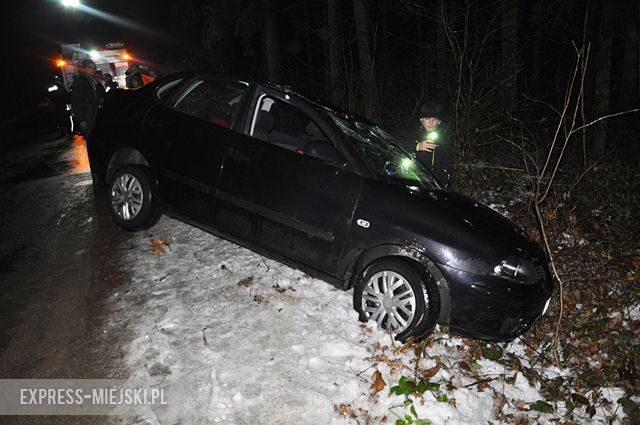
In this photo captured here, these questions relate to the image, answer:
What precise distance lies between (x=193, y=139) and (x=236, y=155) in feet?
1.77

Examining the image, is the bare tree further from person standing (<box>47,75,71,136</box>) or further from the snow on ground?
person standing (<box>47,75,71,136</box>)

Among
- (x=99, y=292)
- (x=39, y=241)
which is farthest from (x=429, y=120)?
(x=39, y=241)

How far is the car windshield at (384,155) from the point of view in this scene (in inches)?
147

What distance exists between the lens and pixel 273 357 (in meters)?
3.22

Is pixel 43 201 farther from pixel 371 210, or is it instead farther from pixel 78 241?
pixel 371 210

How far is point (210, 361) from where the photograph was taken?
10.2 feet

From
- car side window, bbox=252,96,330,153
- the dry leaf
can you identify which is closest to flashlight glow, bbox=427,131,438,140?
car side window, bbox=252,96,330,153

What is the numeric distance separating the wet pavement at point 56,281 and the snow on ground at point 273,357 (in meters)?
0.20

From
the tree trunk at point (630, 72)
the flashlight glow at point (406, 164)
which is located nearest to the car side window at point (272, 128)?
the flashlight glow at point (406, 164)

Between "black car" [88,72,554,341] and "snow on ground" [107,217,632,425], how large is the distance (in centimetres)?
36

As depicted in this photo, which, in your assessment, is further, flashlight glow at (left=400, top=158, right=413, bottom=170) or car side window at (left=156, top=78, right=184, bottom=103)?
car side window at (left=156, top=78, right=184, bottom=103)

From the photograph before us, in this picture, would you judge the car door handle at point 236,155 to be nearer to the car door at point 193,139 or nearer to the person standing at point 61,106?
the car door at point 193,139

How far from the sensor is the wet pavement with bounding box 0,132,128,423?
10.00ft

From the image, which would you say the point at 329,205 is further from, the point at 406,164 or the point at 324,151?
the point at 406,164
